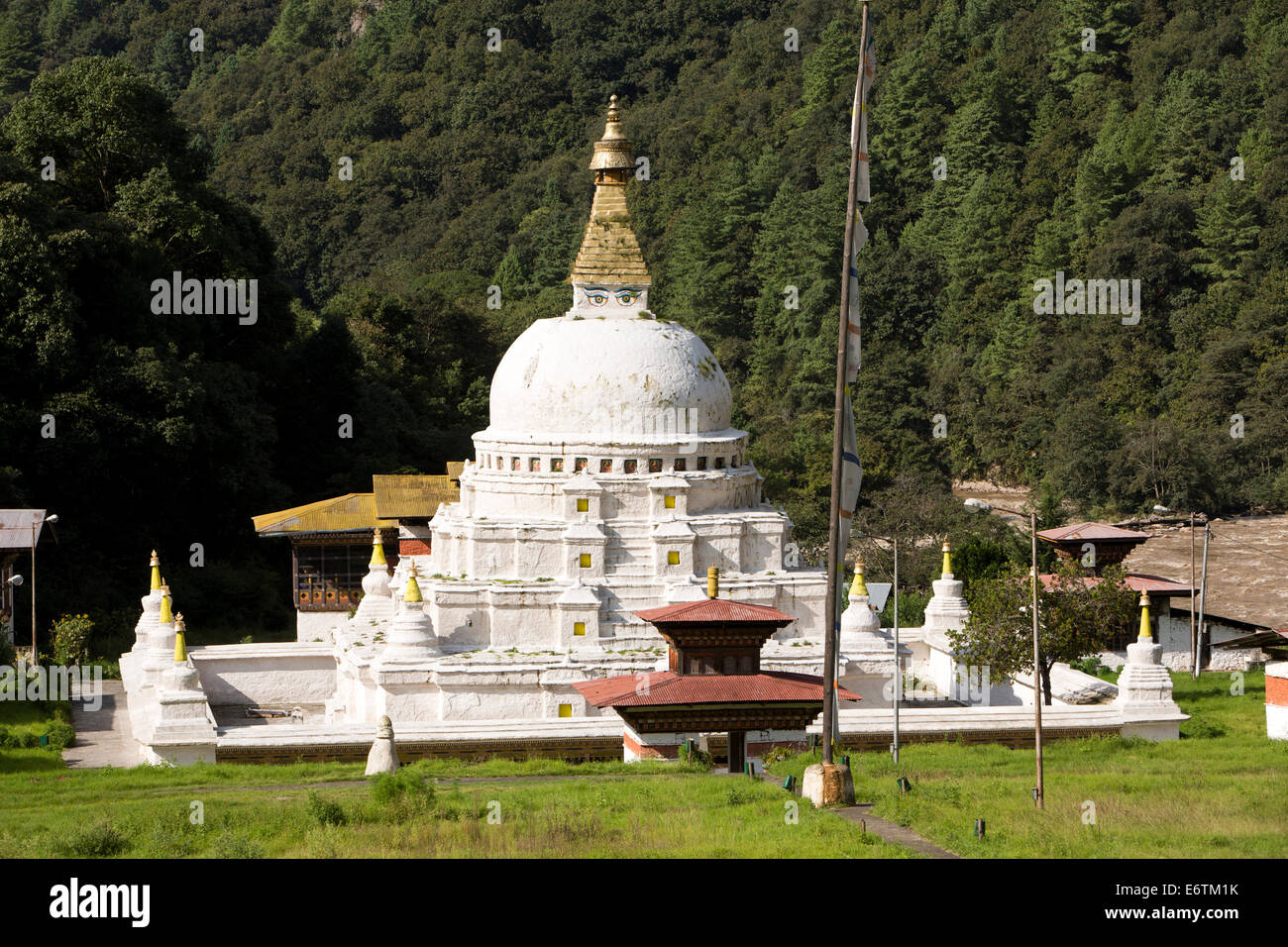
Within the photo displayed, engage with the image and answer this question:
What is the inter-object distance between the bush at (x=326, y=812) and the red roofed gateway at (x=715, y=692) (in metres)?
6.64

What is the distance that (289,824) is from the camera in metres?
26.6

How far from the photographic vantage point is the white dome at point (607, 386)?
4119 centimetres

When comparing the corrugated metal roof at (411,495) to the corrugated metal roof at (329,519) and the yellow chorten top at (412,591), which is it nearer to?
the corrugated metal roof at (329,519)

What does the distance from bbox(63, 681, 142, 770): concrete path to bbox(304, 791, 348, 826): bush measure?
31.3 ft

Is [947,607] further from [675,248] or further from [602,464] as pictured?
[675,248]

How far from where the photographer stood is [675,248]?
9756 centimetres

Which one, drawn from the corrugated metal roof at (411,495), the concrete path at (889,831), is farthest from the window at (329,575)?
the concrete path at (889,831)

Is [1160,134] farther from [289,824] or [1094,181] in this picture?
[289,824]

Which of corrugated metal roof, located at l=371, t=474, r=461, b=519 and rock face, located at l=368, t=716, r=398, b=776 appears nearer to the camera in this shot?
rock face, located at l=368, t=716, r=398, b=776

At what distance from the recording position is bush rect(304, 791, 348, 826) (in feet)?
87.6

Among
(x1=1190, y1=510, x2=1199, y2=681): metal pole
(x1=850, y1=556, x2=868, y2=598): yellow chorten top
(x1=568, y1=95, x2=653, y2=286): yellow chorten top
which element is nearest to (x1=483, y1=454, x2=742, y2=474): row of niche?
(x1=850, y1=556, x2=868, y2=598): yellow chorten top

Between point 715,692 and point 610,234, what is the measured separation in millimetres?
13286

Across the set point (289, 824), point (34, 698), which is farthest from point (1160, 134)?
point (289, 824)

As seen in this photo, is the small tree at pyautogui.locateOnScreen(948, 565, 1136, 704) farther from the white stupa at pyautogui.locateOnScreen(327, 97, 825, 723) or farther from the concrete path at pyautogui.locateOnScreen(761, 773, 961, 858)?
the concrete path at pyautogui.locateOnScreen(761, 773, 961, 858)
